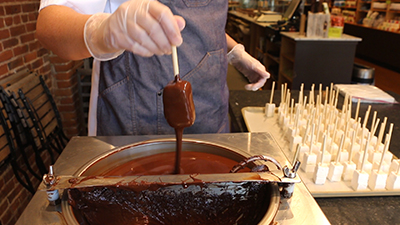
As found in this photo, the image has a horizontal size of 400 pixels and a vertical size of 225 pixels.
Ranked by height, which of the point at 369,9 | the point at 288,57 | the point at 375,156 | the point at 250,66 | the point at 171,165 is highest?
the point at 369,9

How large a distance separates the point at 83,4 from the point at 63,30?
0.56 ft

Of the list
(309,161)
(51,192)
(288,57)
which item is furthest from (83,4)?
(288,57)

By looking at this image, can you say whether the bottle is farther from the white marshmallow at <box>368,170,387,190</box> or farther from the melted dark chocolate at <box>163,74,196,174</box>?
the white marshmallow at <box>368,170,387,190</box>

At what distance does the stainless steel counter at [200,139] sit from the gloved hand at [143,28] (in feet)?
0.96

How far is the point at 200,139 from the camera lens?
0.98 meters

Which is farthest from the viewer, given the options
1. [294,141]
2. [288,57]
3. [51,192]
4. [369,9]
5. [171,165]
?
[369,9]

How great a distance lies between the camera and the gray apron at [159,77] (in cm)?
119

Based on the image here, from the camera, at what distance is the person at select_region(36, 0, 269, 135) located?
956mm

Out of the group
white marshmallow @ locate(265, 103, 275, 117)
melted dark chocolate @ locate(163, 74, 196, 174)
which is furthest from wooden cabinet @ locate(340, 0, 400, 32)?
melted dark chocolate @ locate(163, 74, 196, 174)

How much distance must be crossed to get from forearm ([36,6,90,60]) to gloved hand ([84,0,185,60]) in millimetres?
118

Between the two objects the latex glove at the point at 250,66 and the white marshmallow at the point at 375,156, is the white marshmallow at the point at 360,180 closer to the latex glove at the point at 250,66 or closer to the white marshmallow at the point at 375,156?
the white marshmallow at the point at 375,156

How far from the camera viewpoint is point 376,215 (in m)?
0.97

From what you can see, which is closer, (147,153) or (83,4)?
(147,153)

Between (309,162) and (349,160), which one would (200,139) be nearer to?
(309,162)
